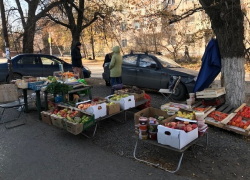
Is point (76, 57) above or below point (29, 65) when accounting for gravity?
above

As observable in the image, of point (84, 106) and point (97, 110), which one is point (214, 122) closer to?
point (97, 110)

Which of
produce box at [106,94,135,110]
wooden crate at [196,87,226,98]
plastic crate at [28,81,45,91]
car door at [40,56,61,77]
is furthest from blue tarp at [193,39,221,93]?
car door at [40,56,61,77]

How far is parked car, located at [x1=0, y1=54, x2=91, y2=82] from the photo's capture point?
10.1m

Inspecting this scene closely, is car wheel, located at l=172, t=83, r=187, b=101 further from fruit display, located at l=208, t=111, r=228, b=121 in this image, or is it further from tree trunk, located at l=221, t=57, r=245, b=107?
fruit display, located at l=208, t=111, r=228, b=121

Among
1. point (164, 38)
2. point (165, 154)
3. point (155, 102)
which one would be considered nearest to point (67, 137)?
point (165, 154)

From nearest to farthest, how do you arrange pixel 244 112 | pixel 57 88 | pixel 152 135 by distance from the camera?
pixel 152 135 < pixel 244 112 < pixel 57 88

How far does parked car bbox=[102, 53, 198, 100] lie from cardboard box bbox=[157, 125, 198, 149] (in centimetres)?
379

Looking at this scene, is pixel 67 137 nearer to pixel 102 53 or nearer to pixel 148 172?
pixel 148 172

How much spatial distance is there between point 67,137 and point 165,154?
83.5 inches

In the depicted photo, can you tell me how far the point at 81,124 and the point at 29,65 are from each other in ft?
23.6

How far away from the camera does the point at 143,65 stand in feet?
27.1

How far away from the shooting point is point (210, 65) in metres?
5.93

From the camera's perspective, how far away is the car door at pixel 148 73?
7.84 m

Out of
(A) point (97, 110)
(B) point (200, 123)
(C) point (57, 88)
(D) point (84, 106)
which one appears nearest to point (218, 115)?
(B) point (200, 123)
